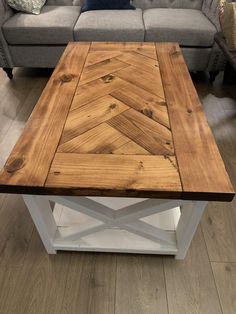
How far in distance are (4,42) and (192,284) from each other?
209 centimetres

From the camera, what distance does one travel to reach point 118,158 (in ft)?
2.48

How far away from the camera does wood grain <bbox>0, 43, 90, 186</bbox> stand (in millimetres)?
707

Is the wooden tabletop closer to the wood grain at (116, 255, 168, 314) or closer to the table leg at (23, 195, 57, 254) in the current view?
the table leg at (23, 195, 57, 254)

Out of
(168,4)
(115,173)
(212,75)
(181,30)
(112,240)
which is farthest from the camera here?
(168,4)

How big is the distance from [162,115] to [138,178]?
0.33m

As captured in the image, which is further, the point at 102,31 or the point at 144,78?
the point at 102,31

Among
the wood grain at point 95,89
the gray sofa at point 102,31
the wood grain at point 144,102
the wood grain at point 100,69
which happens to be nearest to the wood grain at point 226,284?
the wood grain at point 144,102

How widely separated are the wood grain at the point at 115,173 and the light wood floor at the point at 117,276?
0.49m

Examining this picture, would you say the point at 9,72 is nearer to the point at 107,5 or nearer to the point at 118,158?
the point at 107,5

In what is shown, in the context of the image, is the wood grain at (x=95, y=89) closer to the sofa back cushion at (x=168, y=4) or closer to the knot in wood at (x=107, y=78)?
the knot in wood at (x=107, y=78)

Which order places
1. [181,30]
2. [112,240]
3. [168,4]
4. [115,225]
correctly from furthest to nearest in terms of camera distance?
1. [168,4]
2. [181,30]
3. [112,240]
4. [115,225]

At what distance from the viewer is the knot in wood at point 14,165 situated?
0.72 m

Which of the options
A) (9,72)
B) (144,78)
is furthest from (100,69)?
(9,72)

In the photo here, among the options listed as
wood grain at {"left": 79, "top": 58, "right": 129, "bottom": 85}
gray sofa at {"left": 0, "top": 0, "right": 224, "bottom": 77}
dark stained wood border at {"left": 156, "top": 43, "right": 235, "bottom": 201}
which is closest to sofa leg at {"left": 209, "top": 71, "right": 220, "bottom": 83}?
gray sofa at {"left": 0, "top": 0, "right": 224, "bottom": 77}
